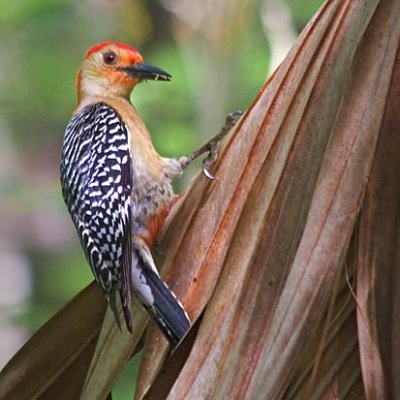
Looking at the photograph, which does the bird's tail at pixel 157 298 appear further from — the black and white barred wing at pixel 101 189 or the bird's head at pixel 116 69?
the bird's head at pixel 116 69

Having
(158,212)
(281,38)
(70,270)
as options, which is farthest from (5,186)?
Answer: (158,212)

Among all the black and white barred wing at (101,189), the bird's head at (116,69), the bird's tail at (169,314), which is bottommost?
the black and white barred wing at (101,189)

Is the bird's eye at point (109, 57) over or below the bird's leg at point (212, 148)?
below

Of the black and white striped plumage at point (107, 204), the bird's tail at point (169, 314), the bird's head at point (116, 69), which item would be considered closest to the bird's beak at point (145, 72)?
the bird's head at point (116, 69)

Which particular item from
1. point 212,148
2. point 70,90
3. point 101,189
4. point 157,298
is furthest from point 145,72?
point 70,90

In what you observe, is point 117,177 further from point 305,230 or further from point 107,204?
point 305,230

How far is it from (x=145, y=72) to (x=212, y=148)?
121 cm

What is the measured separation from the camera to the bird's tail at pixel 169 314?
2.58 meters

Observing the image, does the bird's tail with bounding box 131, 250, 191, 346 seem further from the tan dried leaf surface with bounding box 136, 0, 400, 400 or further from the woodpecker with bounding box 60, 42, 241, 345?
the tan dried leaf surface with bounding box 136, 0, 400, 400

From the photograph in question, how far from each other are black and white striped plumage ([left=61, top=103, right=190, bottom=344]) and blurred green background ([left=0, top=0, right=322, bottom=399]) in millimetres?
1317

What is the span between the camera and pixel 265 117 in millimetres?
2328

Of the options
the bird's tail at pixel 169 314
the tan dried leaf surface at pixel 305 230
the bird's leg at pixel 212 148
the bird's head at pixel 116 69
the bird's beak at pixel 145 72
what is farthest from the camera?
the bird's head at pixel 116 69

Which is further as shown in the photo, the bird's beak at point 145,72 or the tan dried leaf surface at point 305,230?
the bird's beak at point 145,72

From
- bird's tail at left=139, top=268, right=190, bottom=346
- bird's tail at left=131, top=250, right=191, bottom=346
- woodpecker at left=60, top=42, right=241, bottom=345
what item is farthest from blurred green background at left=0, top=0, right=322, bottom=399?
bird's tail at left=139, top=268, right=190, bottom=346
